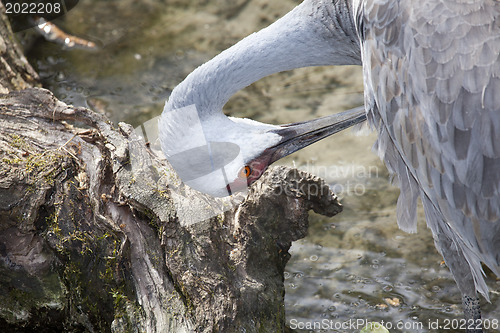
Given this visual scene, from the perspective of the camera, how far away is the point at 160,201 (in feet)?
9.53

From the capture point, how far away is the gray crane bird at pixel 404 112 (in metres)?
2.31

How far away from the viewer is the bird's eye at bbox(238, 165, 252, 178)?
120 inches

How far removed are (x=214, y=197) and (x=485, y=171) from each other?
144cm

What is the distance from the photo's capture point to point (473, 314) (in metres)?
3.17

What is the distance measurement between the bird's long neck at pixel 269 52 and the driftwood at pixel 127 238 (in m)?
0.45

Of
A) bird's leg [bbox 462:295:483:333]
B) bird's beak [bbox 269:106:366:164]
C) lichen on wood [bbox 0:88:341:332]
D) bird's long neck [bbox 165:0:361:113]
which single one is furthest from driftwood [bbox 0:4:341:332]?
bird's leg [bbox 462:295:483:333]

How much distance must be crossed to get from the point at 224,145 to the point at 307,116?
1.79 metres

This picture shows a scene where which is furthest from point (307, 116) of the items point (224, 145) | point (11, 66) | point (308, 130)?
point (11, 66)

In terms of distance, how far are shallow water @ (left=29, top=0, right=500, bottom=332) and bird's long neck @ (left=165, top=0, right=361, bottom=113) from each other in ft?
4.55

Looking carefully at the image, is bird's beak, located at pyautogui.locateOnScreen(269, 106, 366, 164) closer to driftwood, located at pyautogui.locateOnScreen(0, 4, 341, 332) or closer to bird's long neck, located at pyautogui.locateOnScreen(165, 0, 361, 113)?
driftwood, located at pyautogui.locateOnScreen(0, 4, 341, 332)

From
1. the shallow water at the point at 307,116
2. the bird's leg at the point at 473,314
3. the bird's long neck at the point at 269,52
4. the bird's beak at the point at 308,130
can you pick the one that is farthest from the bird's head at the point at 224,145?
the bird's leg at the point at 473,314

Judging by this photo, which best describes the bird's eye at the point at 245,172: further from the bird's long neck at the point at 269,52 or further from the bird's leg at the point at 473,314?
the bird's leg at the point at 473,314

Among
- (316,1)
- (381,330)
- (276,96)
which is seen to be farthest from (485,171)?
(276,96)

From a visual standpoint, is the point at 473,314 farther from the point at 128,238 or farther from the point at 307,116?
the point at 307,116
